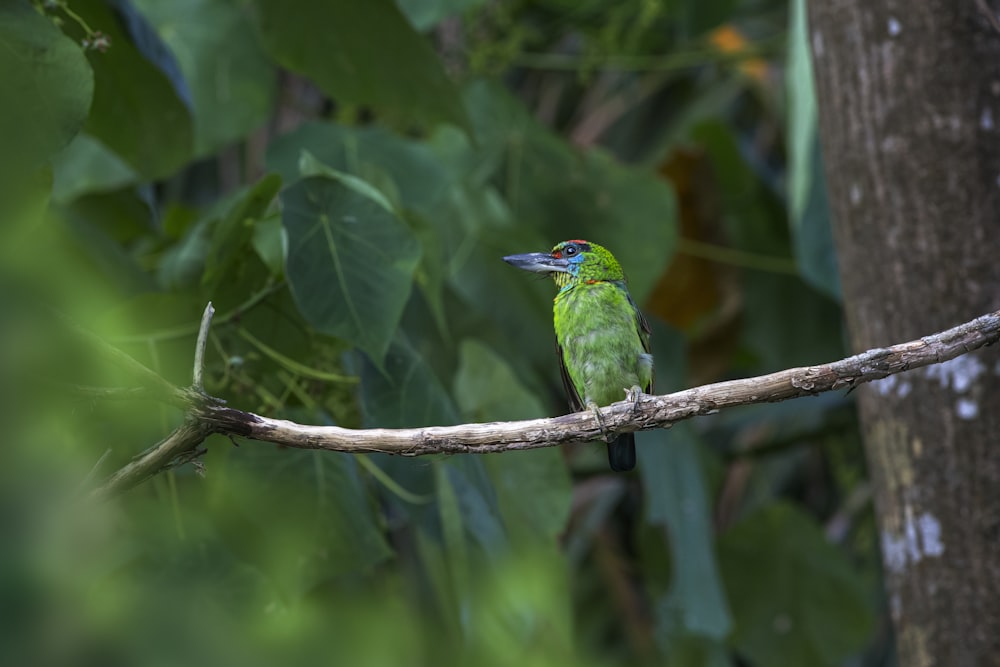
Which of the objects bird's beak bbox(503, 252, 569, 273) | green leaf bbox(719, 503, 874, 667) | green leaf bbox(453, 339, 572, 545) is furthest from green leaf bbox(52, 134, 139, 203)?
green leaf bbox(719, 503, 874, 667)

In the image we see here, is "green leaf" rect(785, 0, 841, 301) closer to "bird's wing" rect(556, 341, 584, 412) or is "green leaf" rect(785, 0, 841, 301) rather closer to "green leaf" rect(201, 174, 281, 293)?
"bird's wing" rect(556, 341, 584, 412)

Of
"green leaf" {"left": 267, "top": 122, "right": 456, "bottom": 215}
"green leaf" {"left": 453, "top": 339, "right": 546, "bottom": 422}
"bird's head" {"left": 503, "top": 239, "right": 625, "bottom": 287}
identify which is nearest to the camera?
"bird's head" {"left": 503, "top": 239, "right": 625, "bottom": 287}

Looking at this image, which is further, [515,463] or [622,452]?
[515,463]

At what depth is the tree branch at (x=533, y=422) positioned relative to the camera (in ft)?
3.65

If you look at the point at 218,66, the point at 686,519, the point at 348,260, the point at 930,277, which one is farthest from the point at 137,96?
the point at 686,519

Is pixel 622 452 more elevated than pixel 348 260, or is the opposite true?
pixel 348 260

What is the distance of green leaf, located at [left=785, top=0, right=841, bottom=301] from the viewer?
2719 mm

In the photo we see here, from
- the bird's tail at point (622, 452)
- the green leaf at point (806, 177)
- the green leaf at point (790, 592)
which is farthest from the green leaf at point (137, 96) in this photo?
the green leaf at point (790, 592)

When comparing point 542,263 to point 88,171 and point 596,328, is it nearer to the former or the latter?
point 596,328

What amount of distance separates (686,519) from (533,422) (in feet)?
6.52

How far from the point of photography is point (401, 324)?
90.8 inches

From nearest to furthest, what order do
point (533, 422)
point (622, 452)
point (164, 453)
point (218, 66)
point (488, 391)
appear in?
1. point (164, 453)
2. point (533, 422)
3. point (622, 452)
4. point (488, 391)
5. point (218, 66)

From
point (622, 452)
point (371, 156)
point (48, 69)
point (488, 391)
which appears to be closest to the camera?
point (48, 69)

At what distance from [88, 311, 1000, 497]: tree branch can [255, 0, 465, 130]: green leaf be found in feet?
4.00
